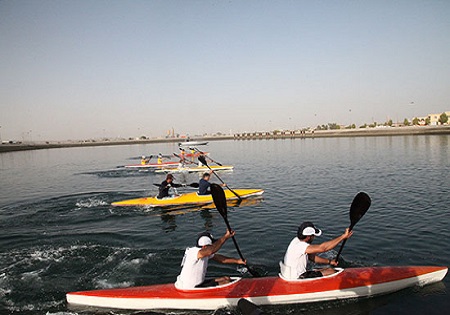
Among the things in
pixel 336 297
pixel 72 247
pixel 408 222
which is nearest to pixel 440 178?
pixel 408 222

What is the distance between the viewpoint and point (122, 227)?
13164 millimetres

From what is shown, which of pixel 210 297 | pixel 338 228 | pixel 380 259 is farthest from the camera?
pixel 338 228

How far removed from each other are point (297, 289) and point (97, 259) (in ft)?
21.1

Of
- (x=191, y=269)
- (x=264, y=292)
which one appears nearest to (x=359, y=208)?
(x=264, y=292)

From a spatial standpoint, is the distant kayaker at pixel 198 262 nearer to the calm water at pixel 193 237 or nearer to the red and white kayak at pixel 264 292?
the red and white kayak at pixel 264 292

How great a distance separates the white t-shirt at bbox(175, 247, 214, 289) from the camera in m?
6.12

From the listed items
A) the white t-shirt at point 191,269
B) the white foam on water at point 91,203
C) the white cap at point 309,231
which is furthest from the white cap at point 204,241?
Answer: the white foam on water at point 91,203

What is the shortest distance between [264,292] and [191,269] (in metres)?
1.54

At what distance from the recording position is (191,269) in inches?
245

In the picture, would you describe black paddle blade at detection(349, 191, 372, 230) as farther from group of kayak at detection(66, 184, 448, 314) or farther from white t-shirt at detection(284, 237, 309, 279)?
white t-shirt at detection(284, 237, 309, 279)

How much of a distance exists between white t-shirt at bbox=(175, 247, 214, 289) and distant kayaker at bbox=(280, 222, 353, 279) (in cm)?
174

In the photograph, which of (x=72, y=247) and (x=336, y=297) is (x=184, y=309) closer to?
(x=336, y=297)

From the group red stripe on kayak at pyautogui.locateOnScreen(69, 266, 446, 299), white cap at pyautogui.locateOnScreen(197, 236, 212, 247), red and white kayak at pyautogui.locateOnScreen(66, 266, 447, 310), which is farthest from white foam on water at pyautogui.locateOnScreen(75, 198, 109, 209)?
white cap at pyautogui.locateOnScreen(197, 236, 212, 247)

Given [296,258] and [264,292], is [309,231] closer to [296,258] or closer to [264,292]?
[296,258]
